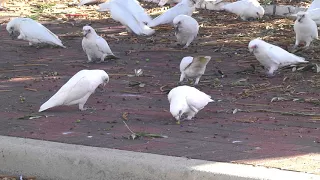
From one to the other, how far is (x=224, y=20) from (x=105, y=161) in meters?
6.84

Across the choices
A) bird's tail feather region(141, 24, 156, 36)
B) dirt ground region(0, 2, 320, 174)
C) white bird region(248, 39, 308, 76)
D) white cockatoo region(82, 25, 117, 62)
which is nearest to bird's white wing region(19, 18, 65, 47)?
dirt ground region(0, 2, 320, 174)

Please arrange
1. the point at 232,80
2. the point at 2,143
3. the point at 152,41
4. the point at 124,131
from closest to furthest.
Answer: the point at 2,143, the point at 124,131, the point at 232,80, the point at 152,41

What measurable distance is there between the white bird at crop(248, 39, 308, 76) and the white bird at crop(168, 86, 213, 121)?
5.39ft

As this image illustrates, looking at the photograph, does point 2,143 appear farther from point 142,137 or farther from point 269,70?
point 269,70

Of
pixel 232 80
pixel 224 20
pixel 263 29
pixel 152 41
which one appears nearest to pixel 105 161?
pixel 232 80

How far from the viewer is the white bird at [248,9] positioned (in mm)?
9859

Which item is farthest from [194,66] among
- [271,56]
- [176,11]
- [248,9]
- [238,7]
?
[238,7]

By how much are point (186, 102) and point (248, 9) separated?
522 centimetres

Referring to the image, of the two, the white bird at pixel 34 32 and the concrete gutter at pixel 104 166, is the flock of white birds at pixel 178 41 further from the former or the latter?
the concrete gutter at pixel 104 166

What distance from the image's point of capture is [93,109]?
5.53 meters

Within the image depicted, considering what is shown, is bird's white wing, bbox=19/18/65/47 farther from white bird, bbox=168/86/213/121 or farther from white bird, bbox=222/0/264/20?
white bird, bbox=168/86/213/121

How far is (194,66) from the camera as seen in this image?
6.22 m

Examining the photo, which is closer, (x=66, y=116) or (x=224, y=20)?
(x=66, y=116)

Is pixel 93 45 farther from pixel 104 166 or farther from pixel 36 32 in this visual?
pixel 104 166
